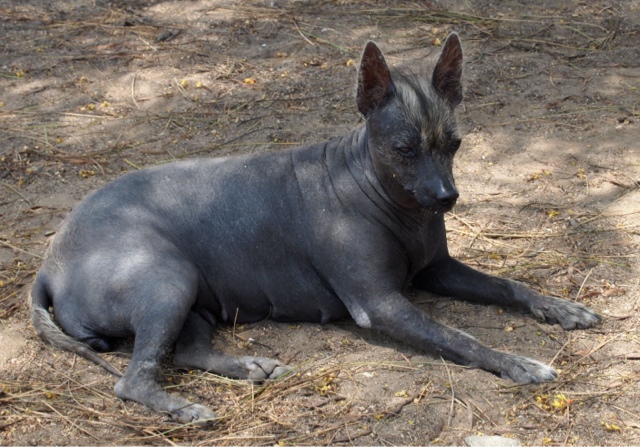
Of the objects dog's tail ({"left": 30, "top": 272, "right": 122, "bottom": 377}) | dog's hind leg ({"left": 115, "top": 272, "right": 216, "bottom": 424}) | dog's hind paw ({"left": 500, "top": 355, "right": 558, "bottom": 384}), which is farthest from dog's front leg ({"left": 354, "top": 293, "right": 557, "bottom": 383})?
dog's tail ({"left": 30, "top": 272, "right": 122, "bottom": 377})

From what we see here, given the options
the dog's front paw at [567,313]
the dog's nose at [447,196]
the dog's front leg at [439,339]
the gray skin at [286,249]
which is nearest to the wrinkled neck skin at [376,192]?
the gray skin at [286,249]

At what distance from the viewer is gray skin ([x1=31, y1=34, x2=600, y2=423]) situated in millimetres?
4578

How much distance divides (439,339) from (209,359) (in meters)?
1.20

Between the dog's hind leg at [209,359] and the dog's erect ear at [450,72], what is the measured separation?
5.86 feet

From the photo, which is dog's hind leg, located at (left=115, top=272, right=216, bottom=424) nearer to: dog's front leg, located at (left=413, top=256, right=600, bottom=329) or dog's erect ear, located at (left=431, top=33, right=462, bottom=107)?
dog's front leg, located at (left=413, top=256, right=600, bottom=329)

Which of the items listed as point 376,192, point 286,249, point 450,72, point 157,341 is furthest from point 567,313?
point 157,341

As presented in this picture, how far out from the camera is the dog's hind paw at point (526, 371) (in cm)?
430

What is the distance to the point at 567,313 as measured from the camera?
191 inches

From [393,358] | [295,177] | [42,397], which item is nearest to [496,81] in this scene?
[295,177]

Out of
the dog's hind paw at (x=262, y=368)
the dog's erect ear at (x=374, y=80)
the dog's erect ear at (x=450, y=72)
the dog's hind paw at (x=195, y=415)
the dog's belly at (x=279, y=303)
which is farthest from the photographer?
the dog's belly at (x=279, y=303)

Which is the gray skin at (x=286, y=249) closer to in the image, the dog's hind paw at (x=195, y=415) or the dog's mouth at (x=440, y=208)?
the dog's mouth at (x=440, y=208)

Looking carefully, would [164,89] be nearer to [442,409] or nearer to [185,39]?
[185,39]

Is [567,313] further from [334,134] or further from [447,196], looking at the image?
[334,134]

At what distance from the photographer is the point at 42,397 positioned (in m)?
4.32
